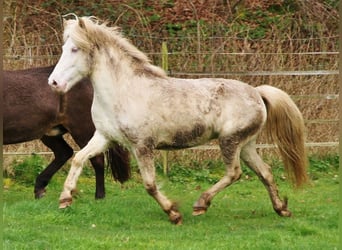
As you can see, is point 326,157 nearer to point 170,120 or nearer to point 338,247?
point 170,120

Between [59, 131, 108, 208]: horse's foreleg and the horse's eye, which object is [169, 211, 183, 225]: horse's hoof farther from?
the horse's eye

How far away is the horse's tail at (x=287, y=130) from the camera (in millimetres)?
8906

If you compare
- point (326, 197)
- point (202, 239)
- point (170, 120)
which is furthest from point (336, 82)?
point (202, 239)

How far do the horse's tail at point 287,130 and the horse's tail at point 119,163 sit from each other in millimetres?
2138

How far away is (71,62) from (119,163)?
8.28 feet

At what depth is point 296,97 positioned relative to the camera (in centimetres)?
1309

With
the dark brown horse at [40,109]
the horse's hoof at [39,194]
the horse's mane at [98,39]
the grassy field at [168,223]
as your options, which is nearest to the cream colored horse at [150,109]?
the horse's mane at [98,39]

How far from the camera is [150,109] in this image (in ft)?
26.8

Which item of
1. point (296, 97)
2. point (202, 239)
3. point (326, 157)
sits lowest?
point (326, 157)

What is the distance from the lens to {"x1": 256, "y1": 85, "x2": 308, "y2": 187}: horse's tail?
8.91 metres

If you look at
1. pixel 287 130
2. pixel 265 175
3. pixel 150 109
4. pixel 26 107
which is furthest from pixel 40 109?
pixel 287 130

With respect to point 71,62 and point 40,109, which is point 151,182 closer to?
point 71,62

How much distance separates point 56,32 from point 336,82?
4.87 m

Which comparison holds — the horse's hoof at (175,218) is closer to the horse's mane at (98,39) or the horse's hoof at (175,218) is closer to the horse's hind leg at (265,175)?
the horse's hind leg at (265,175)
